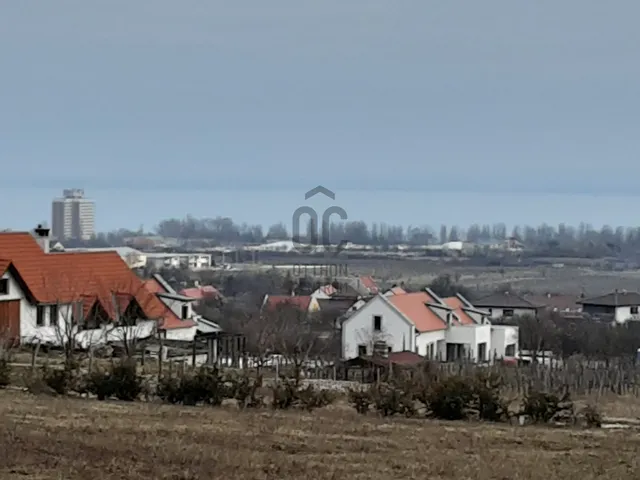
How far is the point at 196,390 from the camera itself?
14539 millimetres

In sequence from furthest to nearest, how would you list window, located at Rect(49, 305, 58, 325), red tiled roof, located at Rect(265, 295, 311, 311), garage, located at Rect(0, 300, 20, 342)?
red tiled roof, located at Rect(265, 295, 311, 311)
window, located at Rect(49, 305, 58, 325)
garage, located at Rect(0, 300, 20, 342)

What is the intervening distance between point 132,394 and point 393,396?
11.3 ft

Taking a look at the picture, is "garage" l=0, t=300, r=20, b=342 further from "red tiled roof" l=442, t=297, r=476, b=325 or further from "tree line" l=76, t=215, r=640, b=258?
"tree line" l=76, t=215, r=640, b=258

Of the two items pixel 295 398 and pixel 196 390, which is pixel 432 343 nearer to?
pixel 295 398

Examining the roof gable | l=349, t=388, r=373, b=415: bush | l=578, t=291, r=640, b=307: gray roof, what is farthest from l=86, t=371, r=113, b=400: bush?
l=578, t=291, r=640, b=307: gray roof

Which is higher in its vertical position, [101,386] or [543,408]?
[101,386]

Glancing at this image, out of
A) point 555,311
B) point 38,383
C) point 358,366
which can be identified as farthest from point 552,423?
point 555,311

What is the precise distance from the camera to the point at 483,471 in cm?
971

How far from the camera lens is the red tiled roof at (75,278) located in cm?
2603

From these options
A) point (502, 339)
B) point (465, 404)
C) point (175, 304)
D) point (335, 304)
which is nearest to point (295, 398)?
point (465, 404)

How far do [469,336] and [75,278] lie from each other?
15.4m

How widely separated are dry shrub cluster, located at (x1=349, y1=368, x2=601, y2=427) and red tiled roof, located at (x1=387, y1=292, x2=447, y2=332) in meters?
22.0

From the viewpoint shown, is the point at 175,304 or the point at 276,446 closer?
the point at 276,446

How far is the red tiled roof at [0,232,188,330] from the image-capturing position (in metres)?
26.0
